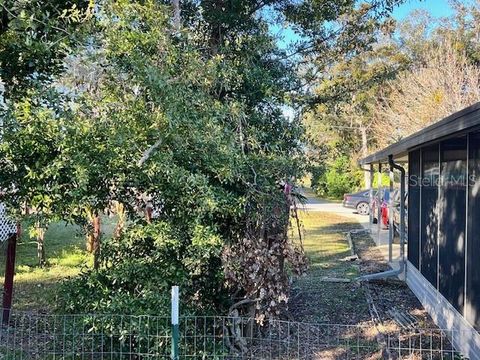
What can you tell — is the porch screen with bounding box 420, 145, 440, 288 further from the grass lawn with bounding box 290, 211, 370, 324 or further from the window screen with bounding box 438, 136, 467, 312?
the grass lawn with bounding box 290, 211, 370, 324

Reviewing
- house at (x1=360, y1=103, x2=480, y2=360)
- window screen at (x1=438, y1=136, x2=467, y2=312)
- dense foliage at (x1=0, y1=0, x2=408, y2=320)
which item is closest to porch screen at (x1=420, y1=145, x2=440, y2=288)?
house at (x1=360, y1=103, x2=480, y2=360)

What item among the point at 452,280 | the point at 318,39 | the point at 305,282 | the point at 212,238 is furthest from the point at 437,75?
the point at 212,238

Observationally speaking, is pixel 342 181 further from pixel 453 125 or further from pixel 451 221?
pixel 453 125

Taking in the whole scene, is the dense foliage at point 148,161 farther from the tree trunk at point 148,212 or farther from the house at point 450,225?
the house at point 450,225

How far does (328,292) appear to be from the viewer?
873cm

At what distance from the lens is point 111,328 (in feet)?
16.5

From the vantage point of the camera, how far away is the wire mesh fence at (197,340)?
5051 mm

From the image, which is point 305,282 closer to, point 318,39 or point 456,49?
point 318,39

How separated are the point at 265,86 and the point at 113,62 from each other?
2.20 m

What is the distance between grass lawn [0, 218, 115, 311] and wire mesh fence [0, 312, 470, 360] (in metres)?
0.72

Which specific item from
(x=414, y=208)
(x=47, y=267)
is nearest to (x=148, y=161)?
(x=414, y=208)

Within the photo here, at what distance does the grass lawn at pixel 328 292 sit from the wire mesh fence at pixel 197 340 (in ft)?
3.11

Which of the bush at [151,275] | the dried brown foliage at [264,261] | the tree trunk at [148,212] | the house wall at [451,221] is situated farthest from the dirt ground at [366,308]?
the tree trunk at [148,212]

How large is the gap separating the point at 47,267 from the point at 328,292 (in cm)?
601
